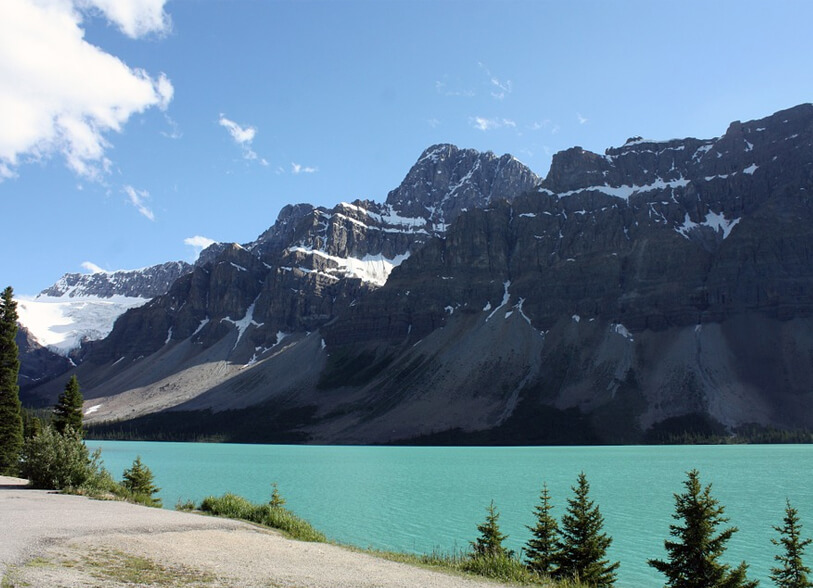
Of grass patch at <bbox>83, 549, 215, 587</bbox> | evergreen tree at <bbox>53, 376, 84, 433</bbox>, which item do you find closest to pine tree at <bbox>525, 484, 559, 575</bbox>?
grass patch at <bbox>83, 549, 215, 587</bbox>

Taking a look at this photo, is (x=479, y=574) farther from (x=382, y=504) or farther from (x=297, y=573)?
(x=382, y=504)

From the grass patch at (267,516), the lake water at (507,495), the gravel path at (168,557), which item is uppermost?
the gravel path at (168,557)

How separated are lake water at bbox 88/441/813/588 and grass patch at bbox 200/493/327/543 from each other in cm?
642

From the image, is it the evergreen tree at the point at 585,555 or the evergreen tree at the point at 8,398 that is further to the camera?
the evergreen tree at the point at 8,398

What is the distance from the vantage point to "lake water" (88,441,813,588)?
124 feet

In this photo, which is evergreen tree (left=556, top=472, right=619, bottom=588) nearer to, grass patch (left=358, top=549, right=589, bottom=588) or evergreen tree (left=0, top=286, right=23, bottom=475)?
grass patch (left=358, top=549, right=589, bottom=588)

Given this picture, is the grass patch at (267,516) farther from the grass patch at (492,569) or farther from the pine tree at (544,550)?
the pine tree at (544,550)

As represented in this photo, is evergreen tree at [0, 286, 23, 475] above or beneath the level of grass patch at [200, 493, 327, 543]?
above

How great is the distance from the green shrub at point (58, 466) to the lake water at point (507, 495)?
37.8 feet

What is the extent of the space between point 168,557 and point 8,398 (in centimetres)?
3917

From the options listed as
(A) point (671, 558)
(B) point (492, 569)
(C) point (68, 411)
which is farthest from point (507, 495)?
(B) point (492, 569)

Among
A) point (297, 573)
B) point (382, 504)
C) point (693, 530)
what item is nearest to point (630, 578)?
point (693, 530)

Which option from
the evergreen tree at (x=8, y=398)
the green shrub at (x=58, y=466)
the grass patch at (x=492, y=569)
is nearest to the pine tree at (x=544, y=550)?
the grass patch at (x=492, y=569)

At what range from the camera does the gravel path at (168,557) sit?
1625 cm
